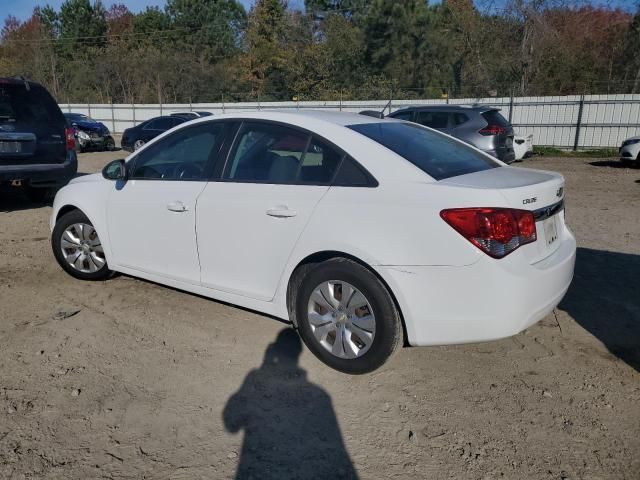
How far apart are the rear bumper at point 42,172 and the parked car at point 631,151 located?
13389 millimetres

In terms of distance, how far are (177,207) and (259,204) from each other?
0.78m

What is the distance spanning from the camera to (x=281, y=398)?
3.09 meters

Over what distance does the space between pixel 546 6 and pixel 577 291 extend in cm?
2782

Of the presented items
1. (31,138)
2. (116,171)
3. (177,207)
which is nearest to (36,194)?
(31,138)

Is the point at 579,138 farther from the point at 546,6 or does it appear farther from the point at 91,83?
the point at 91,83

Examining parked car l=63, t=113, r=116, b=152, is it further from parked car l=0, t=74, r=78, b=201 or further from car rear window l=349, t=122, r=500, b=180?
car rear window l=349, t=122, r=500, b=180

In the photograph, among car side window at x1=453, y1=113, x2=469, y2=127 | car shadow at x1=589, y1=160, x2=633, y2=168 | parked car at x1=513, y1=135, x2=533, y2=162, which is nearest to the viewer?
car side window at x1=453, y1=113, x2=469, y2=127

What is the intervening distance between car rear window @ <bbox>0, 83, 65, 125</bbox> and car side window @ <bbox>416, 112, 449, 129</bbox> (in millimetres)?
8041

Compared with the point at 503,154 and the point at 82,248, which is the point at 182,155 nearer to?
the point at 82,248

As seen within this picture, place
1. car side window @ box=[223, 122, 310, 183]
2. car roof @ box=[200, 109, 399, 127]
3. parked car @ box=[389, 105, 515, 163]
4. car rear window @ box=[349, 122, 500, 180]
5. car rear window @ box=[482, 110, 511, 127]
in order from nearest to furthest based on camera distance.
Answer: car rear window @ box=[349, 122, 500, 180] → car side window @ box=[223, 122, 310, 183] → car roof @ box=[200, 109, 399, 127] → parked car @ box=[389, 105, 515, 163] → car rear window @ box=[482, 110, 511, 127]

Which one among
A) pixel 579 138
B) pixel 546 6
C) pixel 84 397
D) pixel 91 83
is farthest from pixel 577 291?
pixel 91 83

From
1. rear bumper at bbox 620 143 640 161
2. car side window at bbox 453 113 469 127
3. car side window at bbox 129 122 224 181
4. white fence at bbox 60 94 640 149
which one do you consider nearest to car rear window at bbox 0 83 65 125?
car side window at bbox 129 122 224 181

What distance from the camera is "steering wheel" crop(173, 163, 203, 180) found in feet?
13.0

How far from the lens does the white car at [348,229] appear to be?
2875 millimetres
